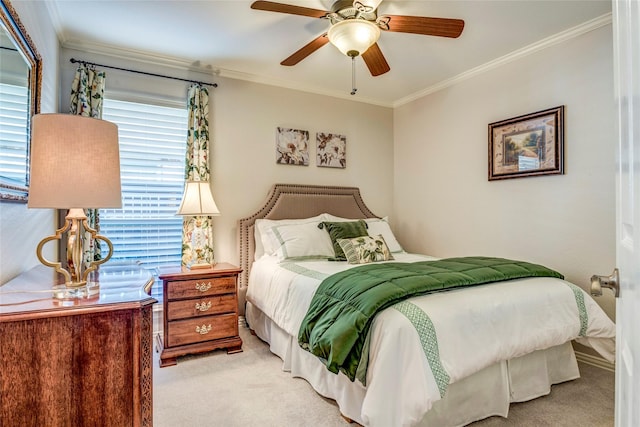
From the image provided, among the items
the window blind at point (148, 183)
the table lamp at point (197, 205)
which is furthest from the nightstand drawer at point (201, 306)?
the window blind at point (148, 183)

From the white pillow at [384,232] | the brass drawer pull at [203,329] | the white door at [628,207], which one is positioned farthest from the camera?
the white pillow at [384,232]

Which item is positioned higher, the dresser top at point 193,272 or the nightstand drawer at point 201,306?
the dresser top at point 193,272

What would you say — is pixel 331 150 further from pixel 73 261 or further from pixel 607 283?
pixel 607 283

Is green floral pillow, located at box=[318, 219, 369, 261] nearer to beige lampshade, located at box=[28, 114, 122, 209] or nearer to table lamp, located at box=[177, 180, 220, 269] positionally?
table lamp, located at box=[177, 180, 220, 269]

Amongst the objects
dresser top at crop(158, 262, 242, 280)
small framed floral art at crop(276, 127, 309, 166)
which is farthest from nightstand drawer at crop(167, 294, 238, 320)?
small framed floral art at crop(276, 127, 309, 166)

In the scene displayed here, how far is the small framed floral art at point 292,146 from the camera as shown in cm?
398

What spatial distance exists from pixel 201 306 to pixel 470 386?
2.04m

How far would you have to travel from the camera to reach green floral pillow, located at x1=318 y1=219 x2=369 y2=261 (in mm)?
3354

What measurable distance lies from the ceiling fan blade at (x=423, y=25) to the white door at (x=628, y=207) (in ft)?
4.39

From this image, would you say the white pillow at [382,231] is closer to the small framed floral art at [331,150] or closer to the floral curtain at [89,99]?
the small framed floral art at [331,150]

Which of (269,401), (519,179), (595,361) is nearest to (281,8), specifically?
(269,401)

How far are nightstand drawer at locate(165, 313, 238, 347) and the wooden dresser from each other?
164cm

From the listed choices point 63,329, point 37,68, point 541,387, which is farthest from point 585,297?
point 37,68

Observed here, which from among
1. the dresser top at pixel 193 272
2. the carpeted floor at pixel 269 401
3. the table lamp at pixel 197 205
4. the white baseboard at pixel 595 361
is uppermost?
the table lamp at pixel 197 205
